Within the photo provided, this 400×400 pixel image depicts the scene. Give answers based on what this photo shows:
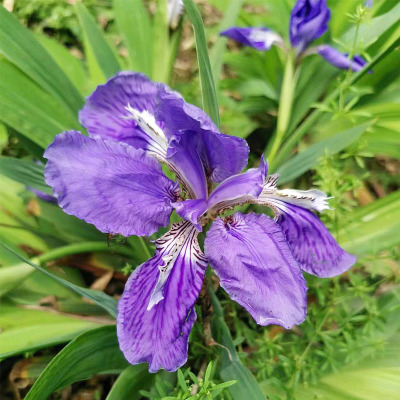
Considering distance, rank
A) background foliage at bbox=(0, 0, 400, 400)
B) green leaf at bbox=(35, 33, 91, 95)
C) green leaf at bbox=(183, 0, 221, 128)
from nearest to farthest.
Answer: green leaf at bbox=(183, 0, 221, 128), background foliage at bbox=(0, 0, 400, 400), green leaf at bbox=(35, 33, 91, 95)

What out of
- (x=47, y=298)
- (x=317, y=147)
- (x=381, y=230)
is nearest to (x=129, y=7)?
(x=317, y=147)

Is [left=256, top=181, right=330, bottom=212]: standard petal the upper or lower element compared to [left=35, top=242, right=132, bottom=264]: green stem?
lower

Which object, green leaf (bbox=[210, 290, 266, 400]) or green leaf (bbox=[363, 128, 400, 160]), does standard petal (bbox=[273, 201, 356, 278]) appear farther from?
green leaf (bbox=[363, 128, 400, 160])

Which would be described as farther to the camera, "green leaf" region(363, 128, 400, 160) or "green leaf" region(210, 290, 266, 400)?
"green leaf" region(363, 128, 400, 160)

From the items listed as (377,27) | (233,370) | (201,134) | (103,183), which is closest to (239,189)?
(201,134)

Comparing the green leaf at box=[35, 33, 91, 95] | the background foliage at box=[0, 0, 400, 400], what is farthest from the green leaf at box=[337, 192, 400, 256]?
the green leaf at box=[35, 33, 91, 95]

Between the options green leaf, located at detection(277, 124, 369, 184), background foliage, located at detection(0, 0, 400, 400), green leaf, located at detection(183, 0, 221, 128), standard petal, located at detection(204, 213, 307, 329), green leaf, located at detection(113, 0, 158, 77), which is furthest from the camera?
green leaf, located at detection(113, 0, 158, 77)

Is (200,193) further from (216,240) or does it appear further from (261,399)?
(261,399)
